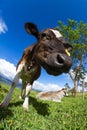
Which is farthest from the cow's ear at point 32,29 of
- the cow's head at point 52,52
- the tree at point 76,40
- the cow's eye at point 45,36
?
the tree at point 76,40

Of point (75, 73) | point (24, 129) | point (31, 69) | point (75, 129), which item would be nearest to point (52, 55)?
point (24, 129)

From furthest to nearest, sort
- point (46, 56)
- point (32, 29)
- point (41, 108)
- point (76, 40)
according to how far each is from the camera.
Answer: point (76, 40) < point (41, 108) < point (32, 29) < point (46, 56)

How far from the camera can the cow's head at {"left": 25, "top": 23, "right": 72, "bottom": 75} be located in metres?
6.24

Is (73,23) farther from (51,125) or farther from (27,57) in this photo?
(51,125)

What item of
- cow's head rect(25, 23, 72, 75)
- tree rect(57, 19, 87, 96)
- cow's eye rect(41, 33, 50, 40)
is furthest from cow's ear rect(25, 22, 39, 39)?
tree rect(57, 19, 87, 96)

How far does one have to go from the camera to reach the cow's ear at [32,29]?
29.3ft

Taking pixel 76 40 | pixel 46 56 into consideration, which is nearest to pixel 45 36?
pixel 46 56

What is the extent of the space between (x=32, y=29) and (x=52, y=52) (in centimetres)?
242

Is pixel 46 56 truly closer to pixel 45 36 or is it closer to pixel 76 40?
pixel 45 36

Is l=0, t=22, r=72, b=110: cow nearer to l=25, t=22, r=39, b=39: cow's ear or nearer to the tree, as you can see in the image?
l=25, t=22, r=39, b=39: cow's ear

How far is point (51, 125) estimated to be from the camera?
7.57m

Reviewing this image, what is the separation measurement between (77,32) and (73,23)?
238 cm

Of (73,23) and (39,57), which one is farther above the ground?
(73,23)

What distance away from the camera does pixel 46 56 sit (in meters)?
7.04
